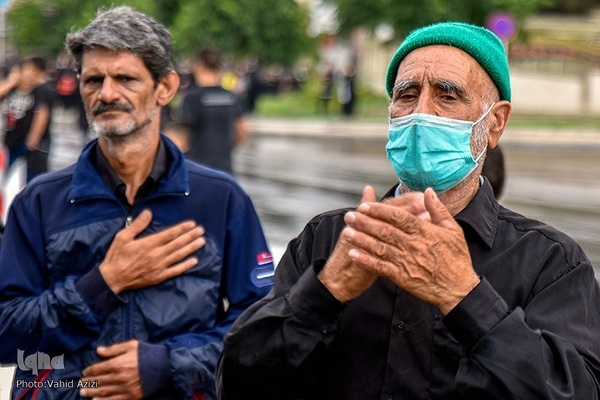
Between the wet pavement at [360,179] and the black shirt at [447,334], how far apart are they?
5665mm

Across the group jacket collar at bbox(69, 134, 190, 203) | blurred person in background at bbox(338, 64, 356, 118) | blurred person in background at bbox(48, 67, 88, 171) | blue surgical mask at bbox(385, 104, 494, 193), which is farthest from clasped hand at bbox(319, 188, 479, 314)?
blurred person in background at bbox(338, 64, 356, 118)

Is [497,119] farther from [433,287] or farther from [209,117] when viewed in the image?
[209,117]

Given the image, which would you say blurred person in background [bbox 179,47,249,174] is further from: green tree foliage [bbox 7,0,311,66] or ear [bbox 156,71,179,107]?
green tree foliage [bbox 7,0,311,66]

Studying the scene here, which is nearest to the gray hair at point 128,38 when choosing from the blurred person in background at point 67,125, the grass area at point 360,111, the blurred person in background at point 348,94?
the blurred person in background at point 67,125

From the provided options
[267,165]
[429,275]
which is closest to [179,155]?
[429,275]

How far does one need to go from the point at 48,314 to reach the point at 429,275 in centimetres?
142

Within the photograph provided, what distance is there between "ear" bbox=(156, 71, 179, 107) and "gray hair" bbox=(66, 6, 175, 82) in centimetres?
3

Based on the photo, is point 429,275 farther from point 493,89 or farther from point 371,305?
point 493,89

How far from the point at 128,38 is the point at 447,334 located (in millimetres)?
1630

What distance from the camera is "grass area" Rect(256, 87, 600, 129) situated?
111 feet

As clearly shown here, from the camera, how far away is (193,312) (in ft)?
11.1

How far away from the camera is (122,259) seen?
3.31 metres

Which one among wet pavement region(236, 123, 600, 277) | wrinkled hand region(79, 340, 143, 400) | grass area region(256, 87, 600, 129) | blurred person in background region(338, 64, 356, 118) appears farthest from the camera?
blurred person in background region(338, 64, 356, 118)

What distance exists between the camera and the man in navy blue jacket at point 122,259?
130 inches
